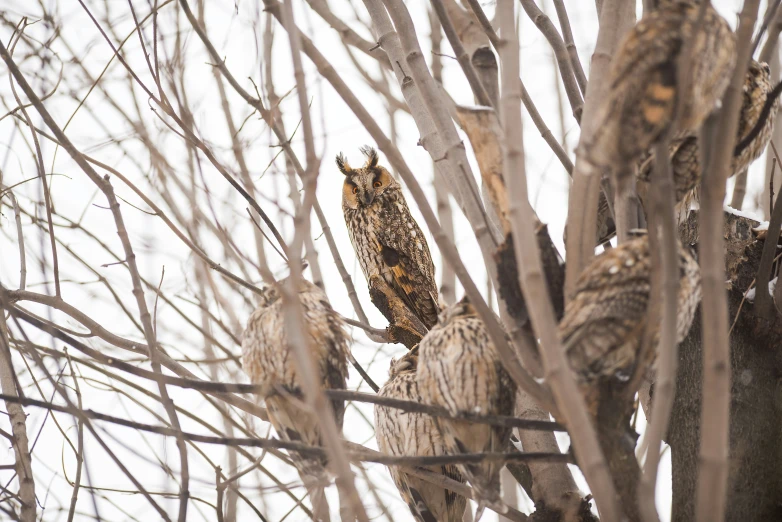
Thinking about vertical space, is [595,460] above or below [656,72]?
below

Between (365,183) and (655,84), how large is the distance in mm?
3666

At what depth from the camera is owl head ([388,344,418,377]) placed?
3.64 metres

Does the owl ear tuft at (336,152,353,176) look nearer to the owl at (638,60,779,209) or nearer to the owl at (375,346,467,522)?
the owl at (375,346,467,522)

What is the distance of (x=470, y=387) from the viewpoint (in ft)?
8.72

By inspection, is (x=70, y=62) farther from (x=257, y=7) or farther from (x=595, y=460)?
(x=595, y=460)

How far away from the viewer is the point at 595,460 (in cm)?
167

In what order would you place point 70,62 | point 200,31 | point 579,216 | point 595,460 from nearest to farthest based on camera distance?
point 595,460, point 579,216, point 200,31, point 70,62

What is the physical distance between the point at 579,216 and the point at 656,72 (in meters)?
0.69

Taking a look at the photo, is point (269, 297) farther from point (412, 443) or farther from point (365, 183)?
point (365, 183)

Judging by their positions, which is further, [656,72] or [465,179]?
[465,179]

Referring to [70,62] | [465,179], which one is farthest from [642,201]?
[70,62]

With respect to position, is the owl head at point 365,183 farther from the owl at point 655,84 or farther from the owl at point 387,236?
the owl at point 655,84

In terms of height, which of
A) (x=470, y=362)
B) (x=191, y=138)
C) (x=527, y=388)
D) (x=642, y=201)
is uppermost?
(x=191, y=138)

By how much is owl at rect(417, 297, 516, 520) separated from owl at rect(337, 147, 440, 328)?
1.87 metres
